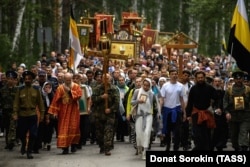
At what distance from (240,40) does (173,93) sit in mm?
3036

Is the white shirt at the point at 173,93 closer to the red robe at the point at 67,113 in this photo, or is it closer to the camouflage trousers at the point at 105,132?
the camouflage trousers at the point at 105,132

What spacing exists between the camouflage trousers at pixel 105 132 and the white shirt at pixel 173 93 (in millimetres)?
1255

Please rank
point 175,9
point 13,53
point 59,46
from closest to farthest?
point 13,53, point 59,46, point 175,9

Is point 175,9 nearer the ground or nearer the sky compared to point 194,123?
nearer the sky

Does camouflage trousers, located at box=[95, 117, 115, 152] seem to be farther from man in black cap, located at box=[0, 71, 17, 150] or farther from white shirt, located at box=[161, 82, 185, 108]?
man in black cap, located at box=[0, 71, 17, 150]

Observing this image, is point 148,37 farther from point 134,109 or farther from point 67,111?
point 134,109

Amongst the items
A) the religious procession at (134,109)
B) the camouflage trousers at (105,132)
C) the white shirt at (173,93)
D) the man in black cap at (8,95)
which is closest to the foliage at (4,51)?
the religious procession at (134,109)

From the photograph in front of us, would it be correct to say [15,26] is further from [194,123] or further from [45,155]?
[194,123]

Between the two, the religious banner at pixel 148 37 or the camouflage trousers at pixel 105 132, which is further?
the religious banner at pixel 148 37

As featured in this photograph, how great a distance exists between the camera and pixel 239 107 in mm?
17484

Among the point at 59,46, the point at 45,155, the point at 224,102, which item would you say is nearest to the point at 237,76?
the point at 224,102

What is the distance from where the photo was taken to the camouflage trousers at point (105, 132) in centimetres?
1833

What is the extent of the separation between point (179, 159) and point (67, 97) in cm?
703

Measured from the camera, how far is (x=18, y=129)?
1766 cm
